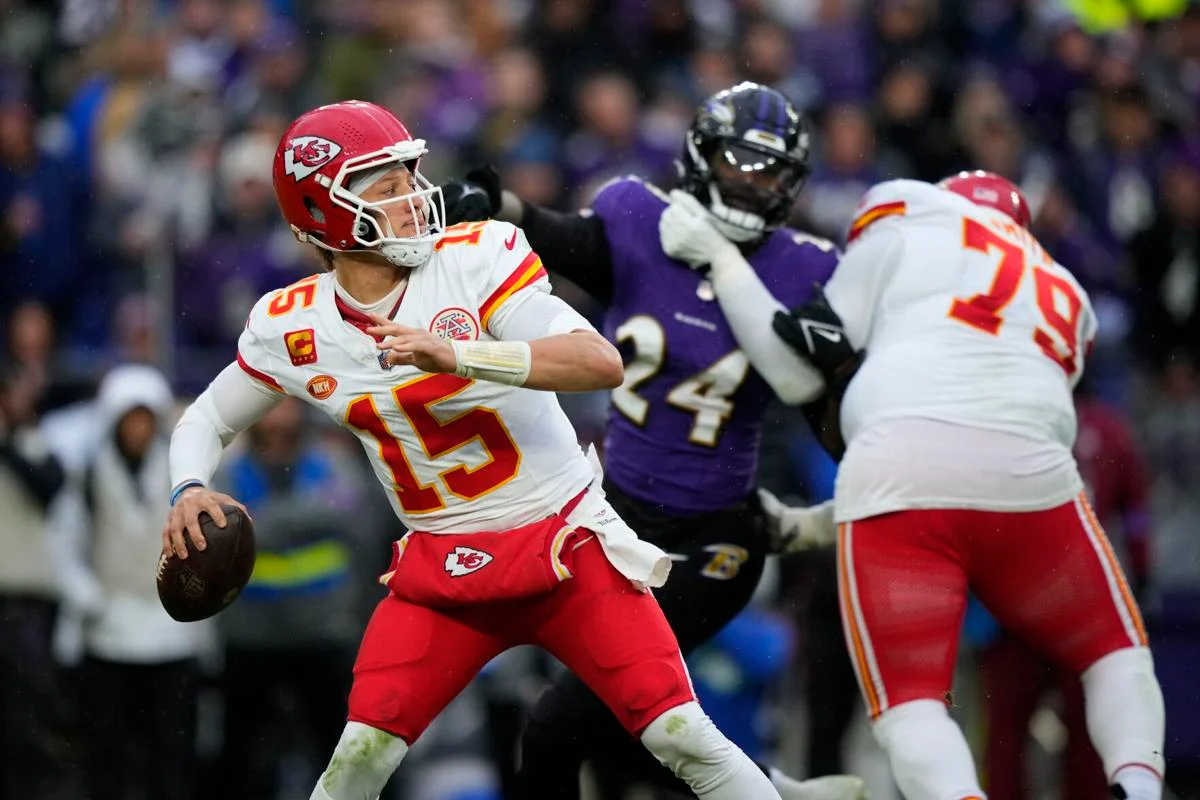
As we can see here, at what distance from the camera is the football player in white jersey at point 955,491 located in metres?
5.34

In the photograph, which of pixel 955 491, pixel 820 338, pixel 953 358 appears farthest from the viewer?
pixel 820 338

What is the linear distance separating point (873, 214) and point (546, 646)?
68.4 inches

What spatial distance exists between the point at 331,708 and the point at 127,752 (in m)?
0.87

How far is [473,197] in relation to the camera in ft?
18.9

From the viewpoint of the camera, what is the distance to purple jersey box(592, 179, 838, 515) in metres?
5.83

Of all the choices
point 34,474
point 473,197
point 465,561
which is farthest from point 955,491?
point 34,474

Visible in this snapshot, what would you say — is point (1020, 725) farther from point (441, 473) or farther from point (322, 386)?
point (322, 386)

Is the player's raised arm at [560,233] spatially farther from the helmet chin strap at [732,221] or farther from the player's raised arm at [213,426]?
the player's raised arm at [213,426]

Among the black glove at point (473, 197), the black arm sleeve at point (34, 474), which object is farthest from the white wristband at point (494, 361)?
the black arm sleeve at point (34, 474)

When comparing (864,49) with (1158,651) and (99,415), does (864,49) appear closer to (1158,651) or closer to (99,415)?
(1158,651)

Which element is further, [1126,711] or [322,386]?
[1126,711]

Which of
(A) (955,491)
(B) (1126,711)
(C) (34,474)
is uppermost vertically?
(A) (955,491)

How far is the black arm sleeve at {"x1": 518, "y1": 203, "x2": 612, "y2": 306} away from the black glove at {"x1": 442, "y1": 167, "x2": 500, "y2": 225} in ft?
0.43

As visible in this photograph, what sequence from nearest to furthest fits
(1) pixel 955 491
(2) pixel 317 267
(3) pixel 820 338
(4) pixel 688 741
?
1. (4) pixel 688 741
2. (1) pixel 955 491
3. (3) pixel 820 338
4. (2) pixel 317 267
